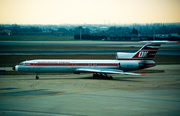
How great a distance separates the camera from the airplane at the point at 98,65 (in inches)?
1833

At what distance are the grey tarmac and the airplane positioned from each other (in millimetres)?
6241

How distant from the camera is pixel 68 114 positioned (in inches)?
917

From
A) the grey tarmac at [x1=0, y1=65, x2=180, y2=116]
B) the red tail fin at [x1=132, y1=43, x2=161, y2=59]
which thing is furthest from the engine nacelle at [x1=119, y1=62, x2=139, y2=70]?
the grey tarmac at [x1=0, y1=65, x2=180, y2=116]

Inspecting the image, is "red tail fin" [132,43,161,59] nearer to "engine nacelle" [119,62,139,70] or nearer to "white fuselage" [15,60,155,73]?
"white fuselage" [15,60,155,73]

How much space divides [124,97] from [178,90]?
976cm

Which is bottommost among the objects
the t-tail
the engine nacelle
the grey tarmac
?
the grey tarmac

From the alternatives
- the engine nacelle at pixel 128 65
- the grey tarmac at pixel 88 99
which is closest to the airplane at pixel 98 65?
the engine nacelle at pixel 128 65

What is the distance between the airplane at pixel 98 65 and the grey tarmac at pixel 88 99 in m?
6.24

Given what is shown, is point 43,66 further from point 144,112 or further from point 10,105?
point 144,112

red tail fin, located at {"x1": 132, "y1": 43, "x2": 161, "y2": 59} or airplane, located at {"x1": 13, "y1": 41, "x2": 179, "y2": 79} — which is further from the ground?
red tail fin, located at {"x1": 132, "y1": 43, "x2": 161, "y2": 59}

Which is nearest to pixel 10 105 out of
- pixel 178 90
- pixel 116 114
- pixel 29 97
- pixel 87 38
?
pixel 29 97

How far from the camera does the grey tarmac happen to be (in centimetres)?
2447

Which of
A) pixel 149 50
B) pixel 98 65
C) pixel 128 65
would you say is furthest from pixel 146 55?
pixel 98 65

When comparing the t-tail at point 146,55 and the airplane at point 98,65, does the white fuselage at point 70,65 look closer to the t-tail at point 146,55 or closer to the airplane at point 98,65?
the airplane at point 98,65
